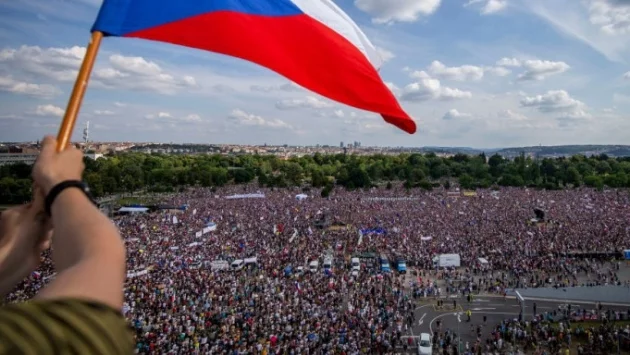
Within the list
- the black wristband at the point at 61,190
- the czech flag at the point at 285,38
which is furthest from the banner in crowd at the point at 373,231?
the black wristband at the point at 61,190

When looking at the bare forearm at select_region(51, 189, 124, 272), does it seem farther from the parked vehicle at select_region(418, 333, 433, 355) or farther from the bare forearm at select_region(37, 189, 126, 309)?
the parked vehicle at select_region(418, 333, 433, 355)

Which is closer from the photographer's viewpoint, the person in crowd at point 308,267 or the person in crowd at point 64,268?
the person in crowd at point 64,268

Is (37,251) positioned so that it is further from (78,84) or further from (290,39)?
(290,39)

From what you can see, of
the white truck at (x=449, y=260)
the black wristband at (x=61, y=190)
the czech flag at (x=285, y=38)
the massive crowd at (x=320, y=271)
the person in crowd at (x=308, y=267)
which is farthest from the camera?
the white truck at (x=449, y=260)

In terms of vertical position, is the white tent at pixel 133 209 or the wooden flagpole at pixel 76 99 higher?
the wooden flagpole at pixel 76 99

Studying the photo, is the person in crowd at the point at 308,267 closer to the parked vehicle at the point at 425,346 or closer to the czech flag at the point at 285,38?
the parked vehicle at the point at 425,346

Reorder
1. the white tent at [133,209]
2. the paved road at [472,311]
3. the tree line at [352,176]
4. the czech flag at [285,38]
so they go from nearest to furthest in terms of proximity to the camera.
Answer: the czech flag at [285,38]
the paved road at [472,311]
the white tent at [133,209]
the tree line at [352,176]

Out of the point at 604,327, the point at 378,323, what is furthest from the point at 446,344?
the point at 604,327

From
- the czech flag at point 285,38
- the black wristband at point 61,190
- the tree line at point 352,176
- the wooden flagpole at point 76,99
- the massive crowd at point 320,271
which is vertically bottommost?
the massive crowd at point 320,271
